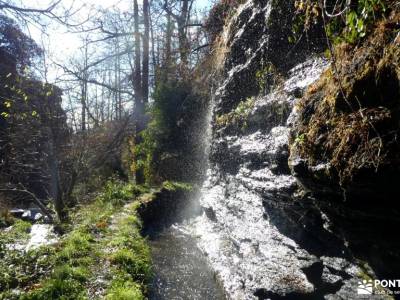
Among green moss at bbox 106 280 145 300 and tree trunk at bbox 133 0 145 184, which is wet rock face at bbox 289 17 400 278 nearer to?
green moss at bbox 106 280 145 300

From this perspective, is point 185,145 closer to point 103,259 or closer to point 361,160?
point 103,259

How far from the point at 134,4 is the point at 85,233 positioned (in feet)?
44.9

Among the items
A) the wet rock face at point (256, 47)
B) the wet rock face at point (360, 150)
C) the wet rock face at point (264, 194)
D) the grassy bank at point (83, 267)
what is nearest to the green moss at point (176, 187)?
the wet rock face at point (264, 194)

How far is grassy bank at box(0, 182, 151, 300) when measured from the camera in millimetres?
4457

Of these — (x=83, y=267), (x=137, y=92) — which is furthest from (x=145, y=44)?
(x=83, y=267)

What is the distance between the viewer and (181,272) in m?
6.26

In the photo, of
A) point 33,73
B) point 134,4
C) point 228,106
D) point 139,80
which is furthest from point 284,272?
point 134,4

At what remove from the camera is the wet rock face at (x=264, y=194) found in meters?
4.39

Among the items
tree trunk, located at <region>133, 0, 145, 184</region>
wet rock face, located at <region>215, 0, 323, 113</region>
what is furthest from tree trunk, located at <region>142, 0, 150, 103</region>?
wet rock face, located at <region>215, 0, 323, 113</region>

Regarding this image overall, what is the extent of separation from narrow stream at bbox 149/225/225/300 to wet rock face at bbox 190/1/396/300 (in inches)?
10.1

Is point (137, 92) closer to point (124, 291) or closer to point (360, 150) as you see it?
point (124, 291)

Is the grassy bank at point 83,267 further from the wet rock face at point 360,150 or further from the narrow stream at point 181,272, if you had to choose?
the wet rock face at point 360,150

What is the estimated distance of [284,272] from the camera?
4664 millimetres

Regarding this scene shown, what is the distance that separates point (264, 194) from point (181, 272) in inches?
86.0
